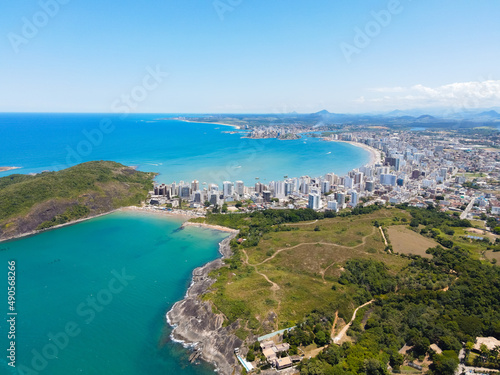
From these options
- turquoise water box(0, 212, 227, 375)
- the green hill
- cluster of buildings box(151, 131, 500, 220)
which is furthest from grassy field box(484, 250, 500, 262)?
the green hill

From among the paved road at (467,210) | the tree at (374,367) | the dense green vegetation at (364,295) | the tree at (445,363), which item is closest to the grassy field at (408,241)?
the dense green vegetation at (364,295)

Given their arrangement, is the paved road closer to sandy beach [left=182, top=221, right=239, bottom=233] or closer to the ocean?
sandy beach [left=182, top=221, right=239, bottom=233]

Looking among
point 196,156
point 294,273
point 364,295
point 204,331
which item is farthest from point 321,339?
point 196,156

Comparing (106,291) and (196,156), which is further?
(196,156)

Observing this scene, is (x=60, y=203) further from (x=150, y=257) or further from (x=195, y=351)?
(x=195, y=351)

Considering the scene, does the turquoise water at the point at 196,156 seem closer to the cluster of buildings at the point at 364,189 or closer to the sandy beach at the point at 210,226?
the cluster of buildings at the point at 364,189

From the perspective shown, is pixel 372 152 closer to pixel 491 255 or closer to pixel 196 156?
pixel 196 156
